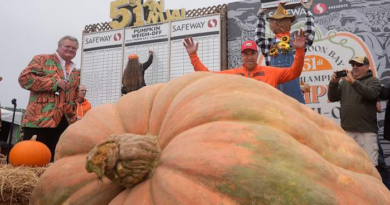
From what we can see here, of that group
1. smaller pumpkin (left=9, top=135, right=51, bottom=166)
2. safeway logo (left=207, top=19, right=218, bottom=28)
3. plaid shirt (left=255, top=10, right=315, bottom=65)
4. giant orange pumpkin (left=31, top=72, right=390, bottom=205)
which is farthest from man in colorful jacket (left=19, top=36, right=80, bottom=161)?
safeway logo (left=207, top=19, right=218, bottom=28)

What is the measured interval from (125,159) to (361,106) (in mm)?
3219

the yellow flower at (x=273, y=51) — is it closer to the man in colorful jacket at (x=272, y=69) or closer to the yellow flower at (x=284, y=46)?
the yellow flower at (x=284, y=46)

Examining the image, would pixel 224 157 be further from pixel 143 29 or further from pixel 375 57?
Result: pixel 143 29

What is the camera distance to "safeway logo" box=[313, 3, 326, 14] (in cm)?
493

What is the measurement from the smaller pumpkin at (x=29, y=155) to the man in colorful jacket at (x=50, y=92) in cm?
32

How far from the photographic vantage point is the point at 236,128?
1017 millimetres

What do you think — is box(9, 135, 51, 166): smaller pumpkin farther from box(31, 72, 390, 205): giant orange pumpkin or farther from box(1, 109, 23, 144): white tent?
box(1, 109, 23, 144): white tent

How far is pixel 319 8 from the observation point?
4.95 metres

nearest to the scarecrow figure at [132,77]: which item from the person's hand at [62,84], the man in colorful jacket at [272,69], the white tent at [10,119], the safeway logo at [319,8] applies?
the person's hand at [62,84]

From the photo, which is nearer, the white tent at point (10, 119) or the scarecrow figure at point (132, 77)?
the scarecrow figure at point (132, 77)

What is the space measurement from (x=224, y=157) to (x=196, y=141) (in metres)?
0.12

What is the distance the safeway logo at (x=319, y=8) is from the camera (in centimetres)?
493

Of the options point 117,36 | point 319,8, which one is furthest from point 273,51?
point 117,36

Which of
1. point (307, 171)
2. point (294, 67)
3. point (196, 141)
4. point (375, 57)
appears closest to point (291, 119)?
point (307, 171)
